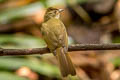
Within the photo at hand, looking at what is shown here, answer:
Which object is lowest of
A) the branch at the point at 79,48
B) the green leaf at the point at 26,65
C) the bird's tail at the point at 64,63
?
the green leaf at the point at 26,65

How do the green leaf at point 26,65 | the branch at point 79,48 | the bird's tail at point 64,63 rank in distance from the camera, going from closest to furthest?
the branch at point 79,48 → the bird's tail at point 64,63 → the green leaf at point 26,65

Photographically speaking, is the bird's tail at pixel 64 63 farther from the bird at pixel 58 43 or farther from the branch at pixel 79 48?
the branch at pixel 79 48

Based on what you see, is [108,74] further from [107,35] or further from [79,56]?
[107,35]

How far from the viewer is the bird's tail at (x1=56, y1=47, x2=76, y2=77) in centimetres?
357

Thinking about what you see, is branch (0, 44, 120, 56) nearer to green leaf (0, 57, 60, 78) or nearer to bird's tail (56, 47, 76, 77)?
bird's tail (56, 47, 76, 77)

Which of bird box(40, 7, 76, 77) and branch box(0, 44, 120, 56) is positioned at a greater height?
branch box(0, 44, 120, 56)

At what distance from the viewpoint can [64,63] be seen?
12.3 feet

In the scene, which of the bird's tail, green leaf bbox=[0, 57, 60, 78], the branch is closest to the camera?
the branch

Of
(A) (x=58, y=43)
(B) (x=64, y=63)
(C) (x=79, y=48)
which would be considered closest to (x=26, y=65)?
(A) (x=58, y=43)

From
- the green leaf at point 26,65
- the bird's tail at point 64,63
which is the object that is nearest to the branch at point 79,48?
the bird's tail at point 64,63

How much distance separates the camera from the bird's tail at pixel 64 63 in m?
3.57

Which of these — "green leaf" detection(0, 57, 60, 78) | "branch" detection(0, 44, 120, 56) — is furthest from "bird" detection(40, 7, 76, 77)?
"green leaf" detection(0, 57, 60, 78)

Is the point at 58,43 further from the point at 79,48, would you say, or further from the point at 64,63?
the point at 79,48

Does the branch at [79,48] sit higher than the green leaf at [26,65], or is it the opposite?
the branch at [79,48]
